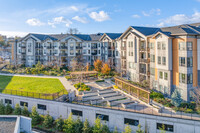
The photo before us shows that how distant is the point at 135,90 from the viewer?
2469 centimetres

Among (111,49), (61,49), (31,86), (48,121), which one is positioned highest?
(61,49)

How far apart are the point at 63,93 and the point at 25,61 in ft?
122

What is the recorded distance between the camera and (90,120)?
20.7 metres

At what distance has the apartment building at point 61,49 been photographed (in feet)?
172

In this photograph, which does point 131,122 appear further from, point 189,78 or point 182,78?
point 189,78

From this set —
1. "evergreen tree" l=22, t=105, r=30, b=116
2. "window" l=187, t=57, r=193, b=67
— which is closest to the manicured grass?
"evergreen tree" l=22, t=105, r=30, b=116

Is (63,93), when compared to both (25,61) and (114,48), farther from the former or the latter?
(25,61)

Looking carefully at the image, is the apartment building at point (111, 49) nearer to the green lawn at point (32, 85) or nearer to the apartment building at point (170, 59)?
the apartment building at point (170, 59)

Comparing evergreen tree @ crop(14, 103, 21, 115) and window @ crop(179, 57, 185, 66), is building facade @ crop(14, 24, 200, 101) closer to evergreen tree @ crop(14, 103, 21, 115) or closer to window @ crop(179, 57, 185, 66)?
window @ crop(179, 57, 185, 66)

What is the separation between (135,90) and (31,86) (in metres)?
18.7

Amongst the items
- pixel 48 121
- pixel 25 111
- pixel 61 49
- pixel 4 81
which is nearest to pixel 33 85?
pixel 4 81

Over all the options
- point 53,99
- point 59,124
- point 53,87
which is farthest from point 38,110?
point 53,87

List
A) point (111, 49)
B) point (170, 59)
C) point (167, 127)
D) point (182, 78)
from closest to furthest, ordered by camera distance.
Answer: point (167, 127) → point (182, 78) → point (170, 59) → point (111, 49)

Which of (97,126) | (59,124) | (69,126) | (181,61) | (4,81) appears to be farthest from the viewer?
(4,81)
